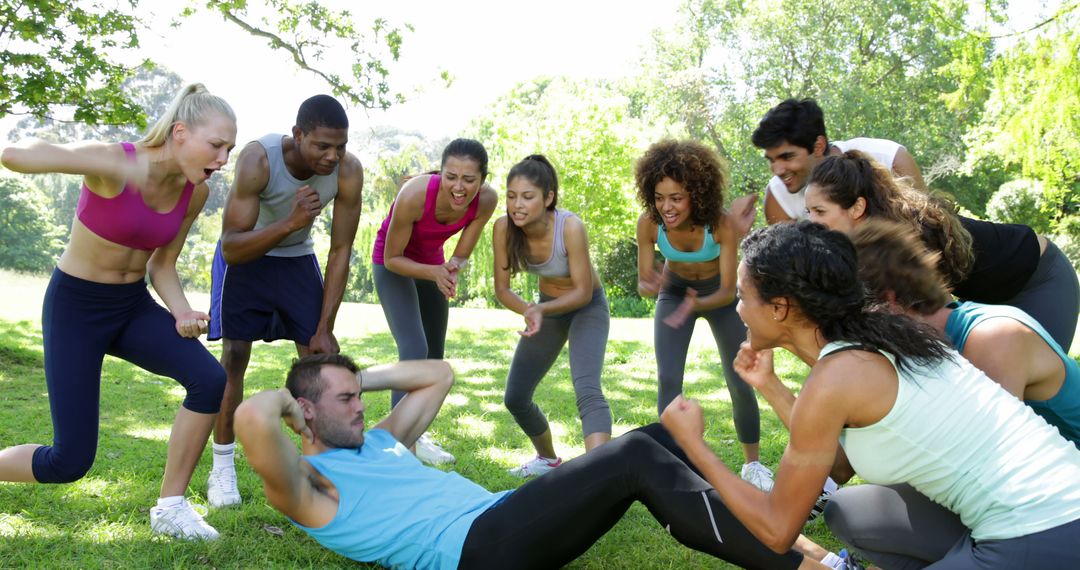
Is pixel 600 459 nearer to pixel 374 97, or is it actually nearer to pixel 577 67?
pixel 374 97

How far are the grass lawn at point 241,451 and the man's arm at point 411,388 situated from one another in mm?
634

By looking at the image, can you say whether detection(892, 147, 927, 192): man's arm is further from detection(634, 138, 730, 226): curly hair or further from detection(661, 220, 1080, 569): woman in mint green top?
detection(661, 220, 1080, 569): woman in mint green top

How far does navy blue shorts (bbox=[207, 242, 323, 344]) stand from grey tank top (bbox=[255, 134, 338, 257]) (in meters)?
0.08

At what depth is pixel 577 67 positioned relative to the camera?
48438 mm

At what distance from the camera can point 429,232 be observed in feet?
17.3

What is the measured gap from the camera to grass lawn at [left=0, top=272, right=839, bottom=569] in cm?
363

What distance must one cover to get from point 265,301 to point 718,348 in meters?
2.62

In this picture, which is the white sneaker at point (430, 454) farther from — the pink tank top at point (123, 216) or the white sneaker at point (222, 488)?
the pink tank top at point (123, 216)

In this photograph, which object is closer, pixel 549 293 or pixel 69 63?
pixel 549 293

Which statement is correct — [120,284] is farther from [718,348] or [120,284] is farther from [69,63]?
[69,63]

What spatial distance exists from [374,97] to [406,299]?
6.16 meters

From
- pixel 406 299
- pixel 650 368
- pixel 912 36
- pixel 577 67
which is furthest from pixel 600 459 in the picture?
pixel 577 67

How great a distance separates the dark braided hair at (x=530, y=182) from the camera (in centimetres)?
464

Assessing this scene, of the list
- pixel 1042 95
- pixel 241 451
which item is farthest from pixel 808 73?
pixel 241 451
